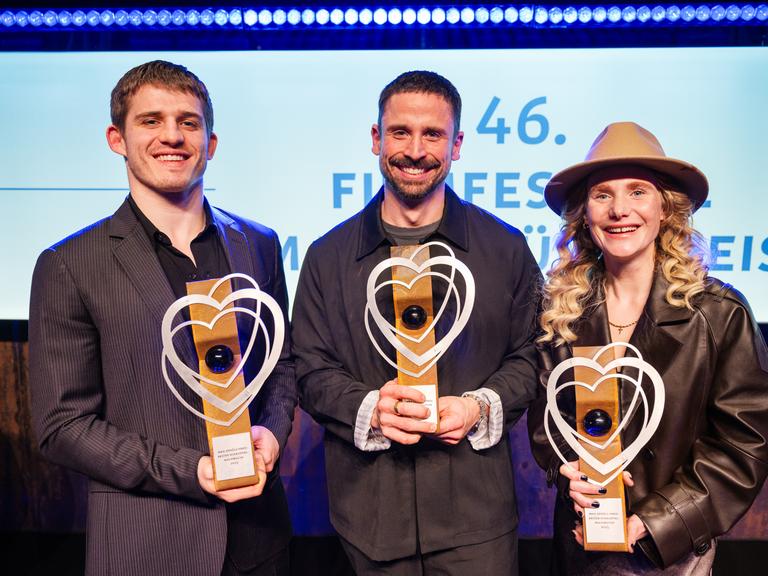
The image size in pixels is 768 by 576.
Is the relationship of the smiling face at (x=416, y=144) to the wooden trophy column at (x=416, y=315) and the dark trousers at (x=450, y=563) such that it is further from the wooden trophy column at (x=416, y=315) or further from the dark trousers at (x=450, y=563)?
the dark trousers at (x=450, y=563)

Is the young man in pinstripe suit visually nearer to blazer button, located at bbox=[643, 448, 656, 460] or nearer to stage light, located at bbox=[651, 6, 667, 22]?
blazer button, located at bbox=[643, 448, 656, 460]

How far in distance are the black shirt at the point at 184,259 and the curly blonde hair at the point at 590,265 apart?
933 millimetres

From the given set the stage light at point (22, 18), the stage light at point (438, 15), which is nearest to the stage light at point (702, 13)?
the stage light at point (438, 15)

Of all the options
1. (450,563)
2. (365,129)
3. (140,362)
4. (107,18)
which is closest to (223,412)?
(140,362)

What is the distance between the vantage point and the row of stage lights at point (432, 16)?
8.80ft

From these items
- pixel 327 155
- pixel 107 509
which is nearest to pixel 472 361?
pixel 107 509

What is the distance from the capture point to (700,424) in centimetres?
156

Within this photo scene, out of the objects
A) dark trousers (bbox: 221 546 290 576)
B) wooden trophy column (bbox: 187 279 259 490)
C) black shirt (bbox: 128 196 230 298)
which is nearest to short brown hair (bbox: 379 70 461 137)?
black shirt (bbox: 128 196 230 298)

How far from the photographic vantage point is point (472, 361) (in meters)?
1.79

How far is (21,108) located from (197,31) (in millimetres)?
973

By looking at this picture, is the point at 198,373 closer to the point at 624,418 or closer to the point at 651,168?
the point at 624,418

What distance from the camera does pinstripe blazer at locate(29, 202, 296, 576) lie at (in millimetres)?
1493

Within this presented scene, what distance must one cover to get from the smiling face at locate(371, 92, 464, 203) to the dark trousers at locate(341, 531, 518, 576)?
103 cm

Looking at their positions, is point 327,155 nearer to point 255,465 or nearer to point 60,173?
point 60,173
